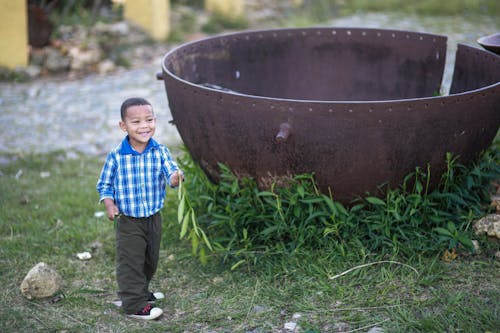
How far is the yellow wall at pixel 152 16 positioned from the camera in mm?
8461

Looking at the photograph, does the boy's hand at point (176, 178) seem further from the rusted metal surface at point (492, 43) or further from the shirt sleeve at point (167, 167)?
the rusted metal surface at point (492, 43)

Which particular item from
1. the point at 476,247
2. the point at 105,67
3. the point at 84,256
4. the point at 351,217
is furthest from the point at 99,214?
the point at 105,67

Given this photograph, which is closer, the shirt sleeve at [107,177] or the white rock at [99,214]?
the shirt sleeve at [107,177]

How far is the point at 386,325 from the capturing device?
281 centimetres

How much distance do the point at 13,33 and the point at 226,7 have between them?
348cm

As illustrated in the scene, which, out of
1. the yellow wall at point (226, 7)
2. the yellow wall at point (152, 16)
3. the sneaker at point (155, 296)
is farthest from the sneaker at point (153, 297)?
the yellow wall at point (226, 7)

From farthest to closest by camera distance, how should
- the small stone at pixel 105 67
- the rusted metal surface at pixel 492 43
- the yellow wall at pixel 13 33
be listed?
the small stone at pixel 105 67
the yellow wall at pixel 13 33
the rusted metal surface at pixel 492 43

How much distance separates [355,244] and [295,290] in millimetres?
415

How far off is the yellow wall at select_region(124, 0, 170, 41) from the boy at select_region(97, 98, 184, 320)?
5.90m

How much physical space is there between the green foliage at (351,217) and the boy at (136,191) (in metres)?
0.49

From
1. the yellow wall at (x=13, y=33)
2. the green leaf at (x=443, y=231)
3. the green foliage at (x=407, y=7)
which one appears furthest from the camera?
the green foliage at (x=407, y=7)

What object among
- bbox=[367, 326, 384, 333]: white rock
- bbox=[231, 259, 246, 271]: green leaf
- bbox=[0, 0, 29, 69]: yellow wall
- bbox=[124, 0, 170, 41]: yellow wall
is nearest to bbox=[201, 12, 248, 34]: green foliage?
bbox=[124, 0, 170, 41]: yellow wall

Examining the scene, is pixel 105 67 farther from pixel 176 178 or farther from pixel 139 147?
pixel 176 178

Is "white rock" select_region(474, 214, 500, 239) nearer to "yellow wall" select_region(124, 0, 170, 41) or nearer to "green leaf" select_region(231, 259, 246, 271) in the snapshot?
"green leaf" select_region(231, 259, 246, 271)
